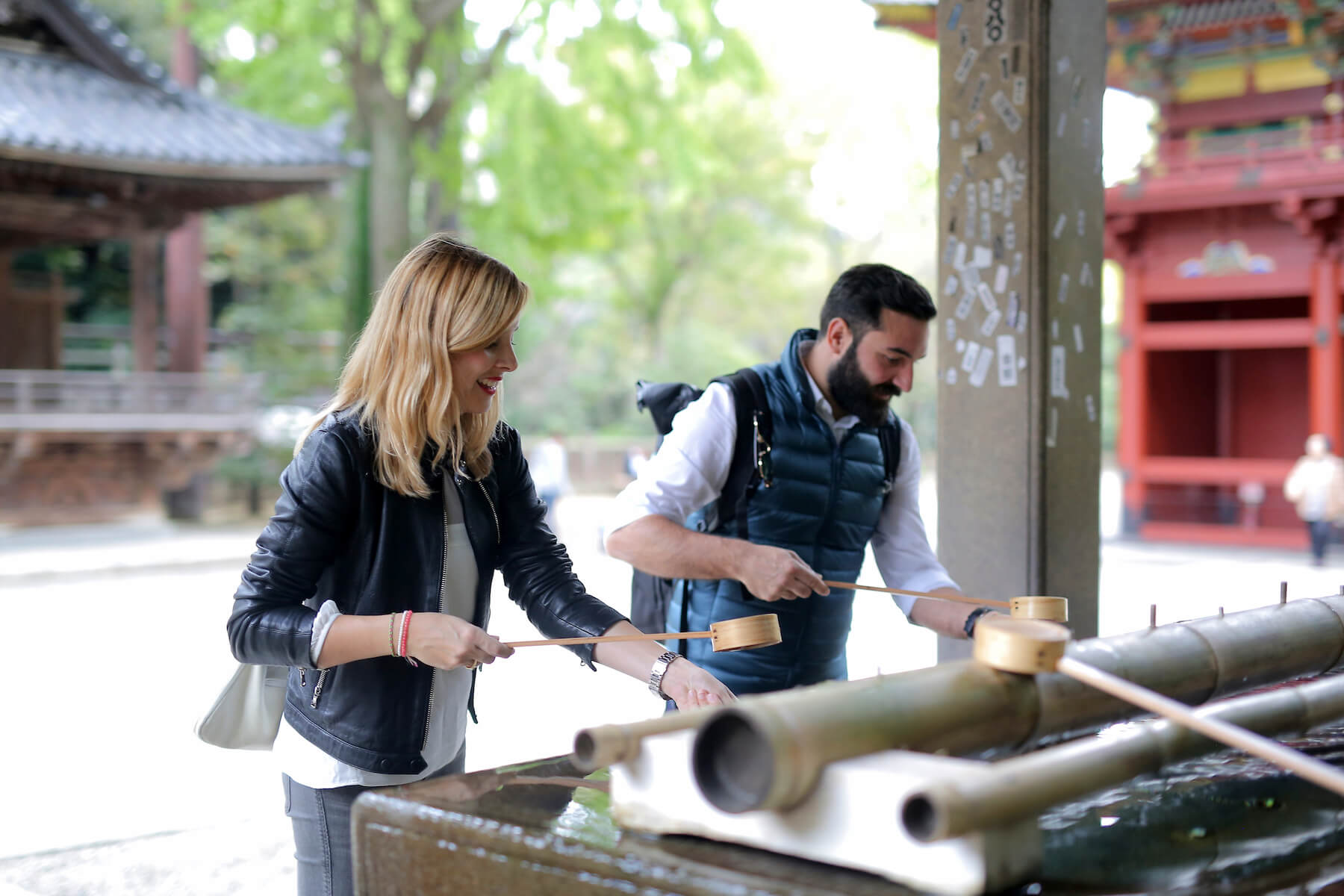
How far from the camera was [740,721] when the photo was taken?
102cm

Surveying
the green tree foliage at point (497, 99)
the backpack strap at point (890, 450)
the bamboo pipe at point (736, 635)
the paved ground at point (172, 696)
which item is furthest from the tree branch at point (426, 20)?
the bamboo pipe at point (736, 635)

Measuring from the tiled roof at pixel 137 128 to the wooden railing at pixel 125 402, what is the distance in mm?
2561

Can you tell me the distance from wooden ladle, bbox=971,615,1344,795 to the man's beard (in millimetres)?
1234

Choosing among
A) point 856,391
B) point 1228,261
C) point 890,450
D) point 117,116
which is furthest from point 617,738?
point 117,116

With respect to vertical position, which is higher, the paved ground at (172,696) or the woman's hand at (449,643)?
the woman's hand at (449,643)

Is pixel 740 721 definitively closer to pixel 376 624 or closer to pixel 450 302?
pixel 376 624

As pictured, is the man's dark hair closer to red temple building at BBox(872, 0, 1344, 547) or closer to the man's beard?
the man's beard

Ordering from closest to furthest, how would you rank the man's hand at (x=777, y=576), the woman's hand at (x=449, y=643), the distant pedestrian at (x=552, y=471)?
the woman's hand at (x=449, y=643) → the man's hand at (x=777, y=576) → the distant pedestrian at (x=552, y=471)

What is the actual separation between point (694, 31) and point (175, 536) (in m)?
8.40

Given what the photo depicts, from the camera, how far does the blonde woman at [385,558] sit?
1.74 m

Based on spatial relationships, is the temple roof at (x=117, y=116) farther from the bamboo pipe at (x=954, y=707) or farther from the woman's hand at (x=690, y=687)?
the bamboo pipe at (x=954, y=707)

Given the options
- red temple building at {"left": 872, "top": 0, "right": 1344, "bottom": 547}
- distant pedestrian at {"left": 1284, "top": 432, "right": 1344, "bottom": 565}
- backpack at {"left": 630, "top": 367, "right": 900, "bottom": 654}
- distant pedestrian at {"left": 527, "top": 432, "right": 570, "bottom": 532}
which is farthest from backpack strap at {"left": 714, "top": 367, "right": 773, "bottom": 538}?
red temple building at {"left": 872, "top": 0, "right": 1344, "bottom": 547}

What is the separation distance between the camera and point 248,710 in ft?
6.55

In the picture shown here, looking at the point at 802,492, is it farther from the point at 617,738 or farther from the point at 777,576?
the point at 617,738
